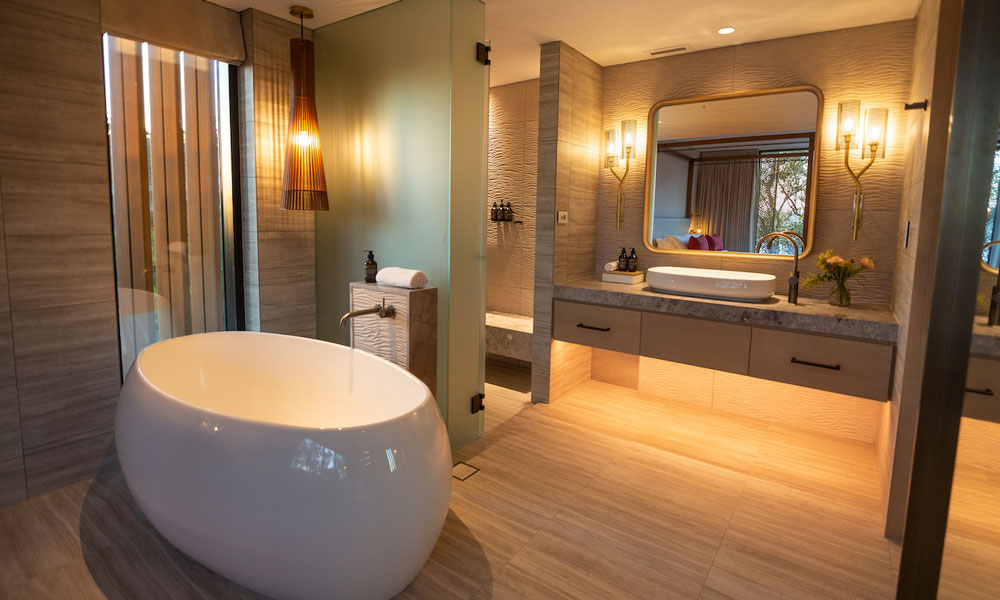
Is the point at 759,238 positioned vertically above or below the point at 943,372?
above

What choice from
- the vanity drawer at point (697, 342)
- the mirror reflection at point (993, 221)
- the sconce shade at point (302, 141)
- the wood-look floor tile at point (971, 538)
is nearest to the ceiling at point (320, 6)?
the sconce shade at point (302, 141)

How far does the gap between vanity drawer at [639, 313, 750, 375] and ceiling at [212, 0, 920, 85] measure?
1.59 meters

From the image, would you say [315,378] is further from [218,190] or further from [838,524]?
[838,524]

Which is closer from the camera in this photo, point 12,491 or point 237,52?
point 12,491

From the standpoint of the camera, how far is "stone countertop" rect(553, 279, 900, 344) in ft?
8.20

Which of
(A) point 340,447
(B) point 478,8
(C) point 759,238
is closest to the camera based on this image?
(A) point 340,447

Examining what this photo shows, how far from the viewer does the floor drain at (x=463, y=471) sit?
8.49ft

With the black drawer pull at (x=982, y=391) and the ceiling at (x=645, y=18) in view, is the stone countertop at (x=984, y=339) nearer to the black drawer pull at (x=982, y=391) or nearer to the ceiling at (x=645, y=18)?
the black drawer pull at (x=982, y=391)

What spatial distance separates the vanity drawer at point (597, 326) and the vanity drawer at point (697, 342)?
8 centimetres

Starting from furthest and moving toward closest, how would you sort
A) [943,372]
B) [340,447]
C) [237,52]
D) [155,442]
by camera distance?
[237,52], [155,442], [340,447], [943,372]

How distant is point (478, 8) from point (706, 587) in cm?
272

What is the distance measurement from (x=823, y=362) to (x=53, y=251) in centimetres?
351

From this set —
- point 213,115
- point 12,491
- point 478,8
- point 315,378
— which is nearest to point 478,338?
point 315,378

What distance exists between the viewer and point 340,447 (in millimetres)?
1509
